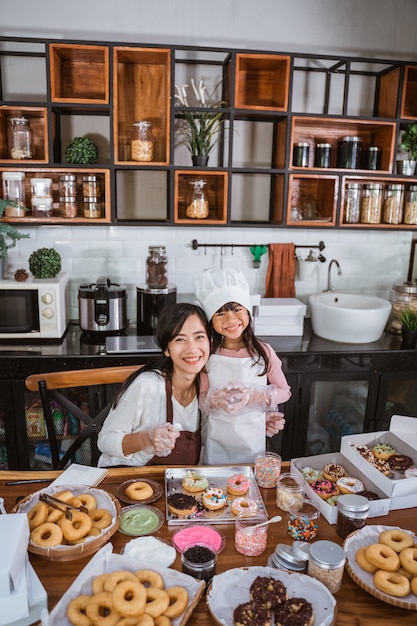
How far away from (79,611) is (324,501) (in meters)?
0.73

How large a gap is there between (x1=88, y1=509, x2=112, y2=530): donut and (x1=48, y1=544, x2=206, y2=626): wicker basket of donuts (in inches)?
7.0

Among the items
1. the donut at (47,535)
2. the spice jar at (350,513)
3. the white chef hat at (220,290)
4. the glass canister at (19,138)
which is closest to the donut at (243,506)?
the spice jar at (350,513)

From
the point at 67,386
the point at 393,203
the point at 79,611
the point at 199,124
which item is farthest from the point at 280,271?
the point at 79,611

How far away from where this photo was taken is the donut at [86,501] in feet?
4.93

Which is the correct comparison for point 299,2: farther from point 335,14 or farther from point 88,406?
point 88,406

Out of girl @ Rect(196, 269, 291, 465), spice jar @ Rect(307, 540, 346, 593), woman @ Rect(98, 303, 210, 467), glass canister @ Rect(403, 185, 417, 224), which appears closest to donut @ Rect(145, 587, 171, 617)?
spice jar @ Rect(307, 540, 346, 593)

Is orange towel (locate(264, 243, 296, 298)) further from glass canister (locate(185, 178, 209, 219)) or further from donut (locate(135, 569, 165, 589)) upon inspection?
donut (locate(135, 569, 165, 589))

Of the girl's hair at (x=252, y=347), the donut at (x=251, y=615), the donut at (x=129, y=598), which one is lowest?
the donut at (x=251, y=615)

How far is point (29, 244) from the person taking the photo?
3.36 metres

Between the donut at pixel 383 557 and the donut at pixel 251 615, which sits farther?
the donut at pixel 383 557

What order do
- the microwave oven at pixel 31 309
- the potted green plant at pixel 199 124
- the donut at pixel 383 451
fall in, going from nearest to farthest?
1. the donut at pixel 383 451
2. the microwave oven at pixel 31 309
3. the potted green plant at pixel 199 124

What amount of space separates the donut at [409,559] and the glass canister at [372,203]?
2.41 metres

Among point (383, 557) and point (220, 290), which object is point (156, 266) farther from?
point (383, 557)

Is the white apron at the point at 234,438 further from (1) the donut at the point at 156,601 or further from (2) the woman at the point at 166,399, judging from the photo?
(1) the donut at the point at 156,601
